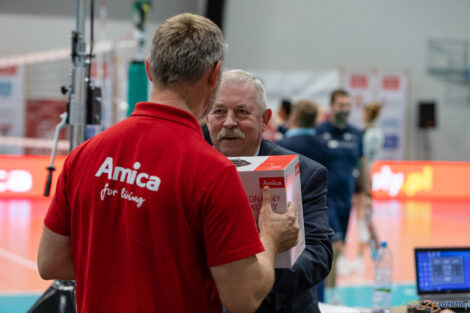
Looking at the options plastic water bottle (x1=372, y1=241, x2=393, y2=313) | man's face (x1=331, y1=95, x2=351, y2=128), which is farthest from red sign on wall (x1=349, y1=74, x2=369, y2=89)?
plastic water bottle (x1=372, y1=241, x2=393, y2=313)

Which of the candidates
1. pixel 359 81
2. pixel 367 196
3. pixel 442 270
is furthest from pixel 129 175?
pixel 359 81

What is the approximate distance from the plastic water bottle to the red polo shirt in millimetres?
1574

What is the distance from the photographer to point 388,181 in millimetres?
13719

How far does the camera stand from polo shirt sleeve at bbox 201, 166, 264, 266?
151cm

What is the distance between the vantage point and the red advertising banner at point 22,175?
12375 mm

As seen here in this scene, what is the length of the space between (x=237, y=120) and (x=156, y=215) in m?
0.90

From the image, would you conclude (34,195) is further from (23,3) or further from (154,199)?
(154,199)

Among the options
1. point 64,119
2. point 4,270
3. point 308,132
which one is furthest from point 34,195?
point 64,119

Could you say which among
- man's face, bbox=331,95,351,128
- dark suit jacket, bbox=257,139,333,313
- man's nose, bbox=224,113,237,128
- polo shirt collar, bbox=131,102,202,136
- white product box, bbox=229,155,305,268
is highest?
man's face, bbox=331,95,351,128

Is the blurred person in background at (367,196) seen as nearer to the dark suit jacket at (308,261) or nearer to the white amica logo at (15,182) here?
the dark suit jacket at (308,261)

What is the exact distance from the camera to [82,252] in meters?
1.71

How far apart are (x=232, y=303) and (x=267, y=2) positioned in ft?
50.3

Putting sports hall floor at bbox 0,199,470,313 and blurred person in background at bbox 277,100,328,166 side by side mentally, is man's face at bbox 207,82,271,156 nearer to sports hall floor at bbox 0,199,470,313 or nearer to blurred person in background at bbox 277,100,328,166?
blurred person in background at bbox 277,100,328,166

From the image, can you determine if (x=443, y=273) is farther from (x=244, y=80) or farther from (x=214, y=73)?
(x=214, y=73)
